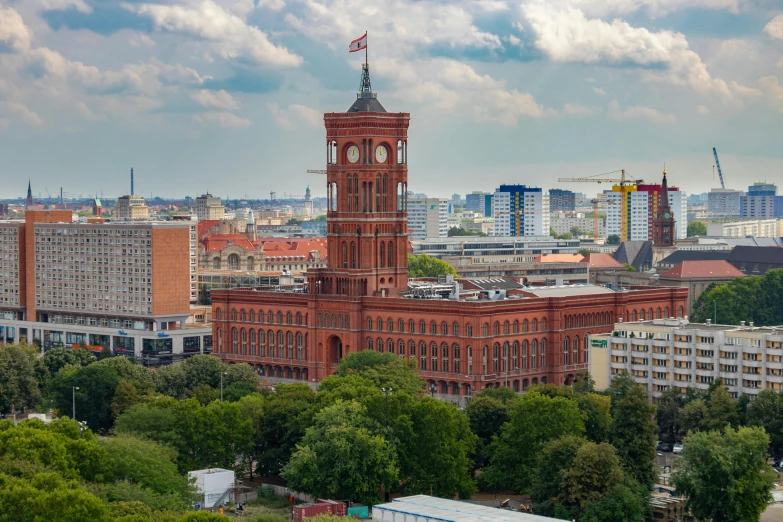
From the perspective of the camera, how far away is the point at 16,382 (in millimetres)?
163375

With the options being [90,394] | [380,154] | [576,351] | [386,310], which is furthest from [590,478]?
[380,154]

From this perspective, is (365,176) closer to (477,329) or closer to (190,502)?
(477,329)

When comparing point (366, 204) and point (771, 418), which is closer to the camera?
point (771, 418)

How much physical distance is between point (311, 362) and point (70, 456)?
241 feet

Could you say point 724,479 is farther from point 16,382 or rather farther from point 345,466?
point 16,382

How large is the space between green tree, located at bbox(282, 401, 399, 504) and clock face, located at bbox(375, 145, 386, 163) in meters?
66.3

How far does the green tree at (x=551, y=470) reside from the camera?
114m

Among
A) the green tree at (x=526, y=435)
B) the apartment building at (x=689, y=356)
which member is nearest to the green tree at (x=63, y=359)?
the apartment building at (x=689, y=356)

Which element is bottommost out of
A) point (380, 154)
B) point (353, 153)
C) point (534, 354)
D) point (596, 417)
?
point (596, 417)

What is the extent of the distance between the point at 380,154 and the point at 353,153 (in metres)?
3.07

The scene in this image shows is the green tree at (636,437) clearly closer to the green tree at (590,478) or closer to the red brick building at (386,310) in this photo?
the green tree at (590,478)

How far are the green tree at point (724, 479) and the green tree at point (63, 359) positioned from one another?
81.3 metres

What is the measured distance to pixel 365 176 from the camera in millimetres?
181875

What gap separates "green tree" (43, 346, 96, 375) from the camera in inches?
6983
